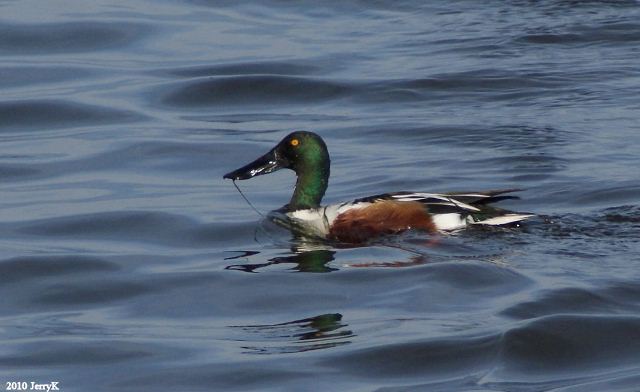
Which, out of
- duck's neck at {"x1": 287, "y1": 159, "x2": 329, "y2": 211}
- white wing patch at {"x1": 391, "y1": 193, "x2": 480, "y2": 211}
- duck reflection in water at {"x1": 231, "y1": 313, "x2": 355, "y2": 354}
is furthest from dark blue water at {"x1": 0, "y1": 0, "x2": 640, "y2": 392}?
duck's neck at {"x1": 287, "y1": 159, "x2": 329, "y2": 211}

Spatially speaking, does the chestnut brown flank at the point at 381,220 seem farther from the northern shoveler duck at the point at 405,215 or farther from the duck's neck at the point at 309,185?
the duck's neck at the point at 309,185

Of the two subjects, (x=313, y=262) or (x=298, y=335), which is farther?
(x=313, y=262)

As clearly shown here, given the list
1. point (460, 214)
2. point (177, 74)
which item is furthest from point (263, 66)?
point (460, 214)

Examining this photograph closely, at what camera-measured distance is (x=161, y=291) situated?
380 inches

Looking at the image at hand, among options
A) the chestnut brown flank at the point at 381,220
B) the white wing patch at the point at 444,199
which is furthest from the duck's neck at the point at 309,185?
the white wing patch at the point at 444,199

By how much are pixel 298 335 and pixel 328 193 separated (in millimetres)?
3756

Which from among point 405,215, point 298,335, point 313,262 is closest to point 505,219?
point 405,215

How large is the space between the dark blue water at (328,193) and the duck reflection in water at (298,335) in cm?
2

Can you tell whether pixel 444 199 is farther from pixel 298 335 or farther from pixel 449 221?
pixel 298 335

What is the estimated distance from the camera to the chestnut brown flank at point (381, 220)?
1061 cm

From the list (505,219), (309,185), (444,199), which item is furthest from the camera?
(309,185)

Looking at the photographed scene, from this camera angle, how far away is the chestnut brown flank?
10609 millimetres

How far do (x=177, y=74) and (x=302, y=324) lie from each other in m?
8.55

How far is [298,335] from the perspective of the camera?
27.7 ft
